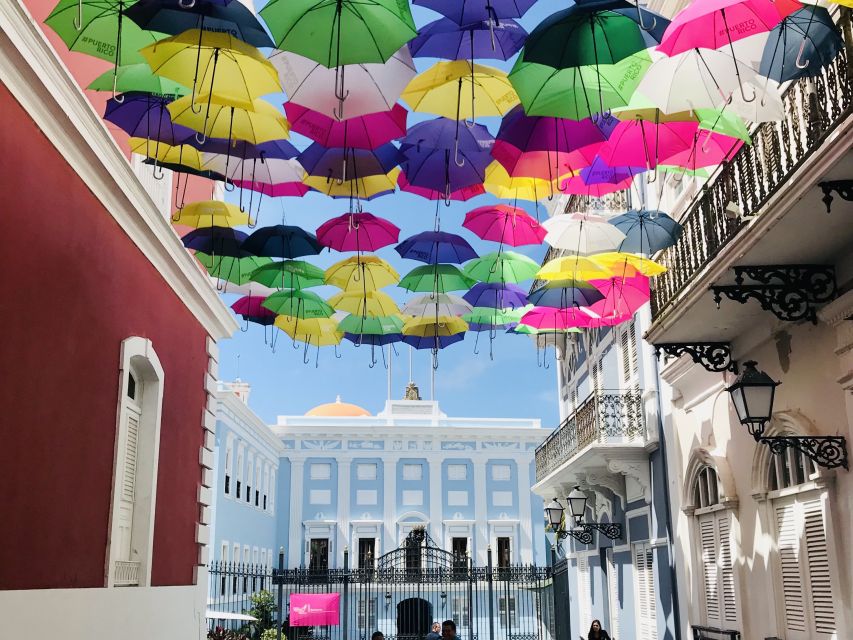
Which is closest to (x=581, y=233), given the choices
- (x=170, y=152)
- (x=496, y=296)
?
(x=496, y=296)

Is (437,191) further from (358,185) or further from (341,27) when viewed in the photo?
(341,27)

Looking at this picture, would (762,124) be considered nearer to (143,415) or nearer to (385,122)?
(385,122)

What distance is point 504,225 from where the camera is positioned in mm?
10797

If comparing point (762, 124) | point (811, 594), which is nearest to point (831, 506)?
point (811, 594)

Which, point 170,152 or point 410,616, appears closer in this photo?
point 170,152

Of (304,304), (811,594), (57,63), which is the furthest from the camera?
(304,304)

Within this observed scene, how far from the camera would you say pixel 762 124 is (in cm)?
788

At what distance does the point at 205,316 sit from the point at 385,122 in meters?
5.67

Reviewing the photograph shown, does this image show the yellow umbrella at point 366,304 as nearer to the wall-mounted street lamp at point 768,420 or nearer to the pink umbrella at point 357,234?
the pink umbrella at point 357,234

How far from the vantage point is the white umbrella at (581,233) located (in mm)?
10008

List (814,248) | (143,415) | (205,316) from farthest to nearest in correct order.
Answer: (205,316) → (143,415) → (814,248)

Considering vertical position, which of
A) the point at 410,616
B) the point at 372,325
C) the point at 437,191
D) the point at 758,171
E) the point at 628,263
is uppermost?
the point at 437,191

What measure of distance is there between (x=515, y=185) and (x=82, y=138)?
13.3 feet

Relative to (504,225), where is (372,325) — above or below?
below
